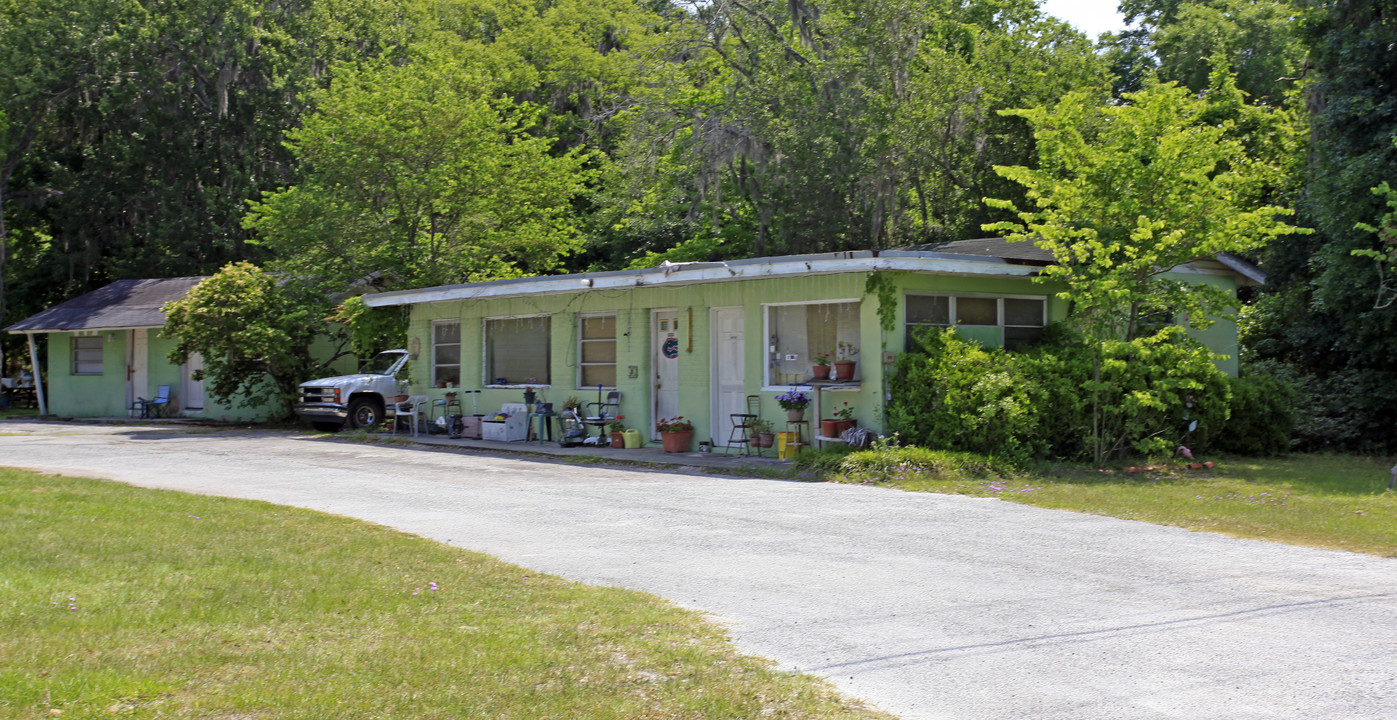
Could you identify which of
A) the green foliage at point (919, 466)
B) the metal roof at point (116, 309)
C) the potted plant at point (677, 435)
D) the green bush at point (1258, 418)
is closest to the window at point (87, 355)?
the metal roof at point (116, 309)

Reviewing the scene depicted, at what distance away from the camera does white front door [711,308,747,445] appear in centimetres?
1678

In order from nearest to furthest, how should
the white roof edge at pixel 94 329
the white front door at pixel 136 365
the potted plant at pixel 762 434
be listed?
the potted plant at pixel 762 434, the white roof edge at pixel 94 329, the white front door at pixel 136 365

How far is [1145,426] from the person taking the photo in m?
14.7

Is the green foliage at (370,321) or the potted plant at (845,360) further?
the green foliage at (370,321)

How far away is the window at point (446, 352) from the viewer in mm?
21312

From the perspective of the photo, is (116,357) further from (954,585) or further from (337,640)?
(954,585)

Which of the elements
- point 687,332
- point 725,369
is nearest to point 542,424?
point 687,332

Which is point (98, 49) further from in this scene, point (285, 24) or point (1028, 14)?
point (1028, 14)

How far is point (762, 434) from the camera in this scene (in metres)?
16.0

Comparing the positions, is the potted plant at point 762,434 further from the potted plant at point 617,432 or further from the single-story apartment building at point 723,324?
the potted plant at point 617,432

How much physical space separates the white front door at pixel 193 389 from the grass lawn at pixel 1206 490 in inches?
757

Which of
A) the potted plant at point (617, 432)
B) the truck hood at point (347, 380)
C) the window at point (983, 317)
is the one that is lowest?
the potted plant at point (617, 432)

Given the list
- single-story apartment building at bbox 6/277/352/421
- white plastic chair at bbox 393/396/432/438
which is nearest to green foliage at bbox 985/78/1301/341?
white plastic chair at bbox 393/396/432/438

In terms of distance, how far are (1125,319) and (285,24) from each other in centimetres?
3024
